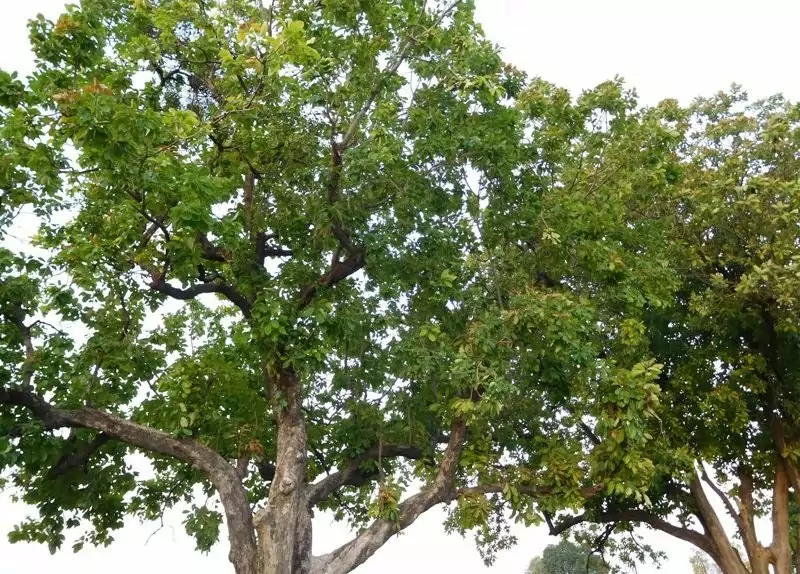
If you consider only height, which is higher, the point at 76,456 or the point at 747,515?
the point at 76,456

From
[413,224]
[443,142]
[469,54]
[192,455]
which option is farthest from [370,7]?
[192,455]

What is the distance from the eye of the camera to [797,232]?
36.2ft

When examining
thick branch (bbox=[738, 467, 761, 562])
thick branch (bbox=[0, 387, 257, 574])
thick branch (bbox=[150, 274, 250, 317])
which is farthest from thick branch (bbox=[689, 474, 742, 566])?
thick branch (bbox=[150, 274, 250, 317])

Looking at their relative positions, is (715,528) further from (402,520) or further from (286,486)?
(286,486)

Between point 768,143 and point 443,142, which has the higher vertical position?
point 768,143

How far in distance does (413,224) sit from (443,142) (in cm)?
121

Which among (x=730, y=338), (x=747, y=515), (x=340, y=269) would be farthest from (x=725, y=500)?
(x=340, y=269)

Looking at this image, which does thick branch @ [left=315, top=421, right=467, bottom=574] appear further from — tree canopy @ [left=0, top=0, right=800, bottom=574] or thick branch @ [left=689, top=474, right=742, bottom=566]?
thick branch @ [left=689, top=474, right=742, bottom=566]

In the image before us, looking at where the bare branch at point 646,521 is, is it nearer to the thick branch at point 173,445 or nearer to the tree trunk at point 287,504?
the tree trunk at point 287,504

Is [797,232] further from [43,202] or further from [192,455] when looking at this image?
[43,202]

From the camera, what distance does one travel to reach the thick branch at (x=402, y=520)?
8.54 metres

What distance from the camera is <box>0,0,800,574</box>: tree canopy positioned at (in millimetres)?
8133

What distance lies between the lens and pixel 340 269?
9.51m

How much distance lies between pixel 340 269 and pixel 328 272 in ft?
0.61
